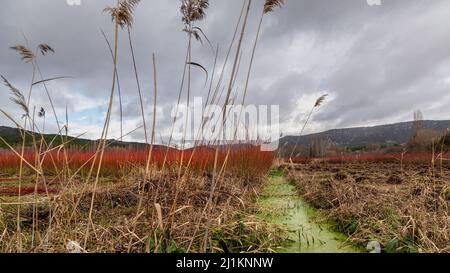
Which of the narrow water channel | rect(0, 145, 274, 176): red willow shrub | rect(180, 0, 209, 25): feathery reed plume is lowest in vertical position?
the narrow water channel

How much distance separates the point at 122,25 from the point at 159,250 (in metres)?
1.06

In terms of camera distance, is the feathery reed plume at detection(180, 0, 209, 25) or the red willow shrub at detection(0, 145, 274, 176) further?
the red willow shrub at detection(0, 145, 274, 176)

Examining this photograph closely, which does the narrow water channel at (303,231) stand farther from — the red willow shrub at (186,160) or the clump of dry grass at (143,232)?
the red willow shrub at (186,160)

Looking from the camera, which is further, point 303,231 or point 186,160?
point 186,160

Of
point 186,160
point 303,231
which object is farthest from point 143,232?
point 186,160

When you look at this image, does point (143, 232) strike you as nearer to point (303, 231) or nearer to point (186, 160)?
point (303, 231)

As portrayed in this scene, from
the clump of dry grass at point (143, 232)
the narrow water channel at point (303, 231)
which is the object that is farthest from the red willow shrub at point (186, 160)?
the clump of dry grass at point (143, 232)

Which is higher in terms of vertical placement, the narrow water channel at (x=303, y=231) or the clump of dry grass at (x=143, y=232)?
the clump of dry grass at (x=143, y=232)

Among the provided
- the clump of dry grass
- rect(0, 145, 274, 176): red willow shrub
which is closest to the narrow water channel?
the clump of dry grass

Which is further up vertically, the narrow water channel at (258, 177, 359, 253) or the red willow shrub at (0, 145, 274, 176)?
the red willow shrub at (0, 145, 274, 176)

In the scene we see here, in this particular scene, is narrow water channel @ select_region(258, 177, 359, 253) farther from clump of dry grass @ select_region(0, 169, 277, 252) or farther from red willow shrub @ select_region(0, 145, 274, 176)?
red willow shrub @ select_region(0, 145, 274, 176)

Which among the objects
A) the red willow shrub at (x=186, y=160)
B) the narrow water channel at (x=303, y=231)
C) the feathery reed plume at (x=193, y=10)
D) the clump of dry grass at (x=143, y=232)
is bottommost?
the narrow water channel at (x=303, y=231)

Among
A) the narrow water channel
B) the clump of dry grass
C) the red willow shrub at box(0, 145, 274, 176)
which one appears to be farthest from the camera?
the red willow shrub at box(0, 145, 274, 176)
